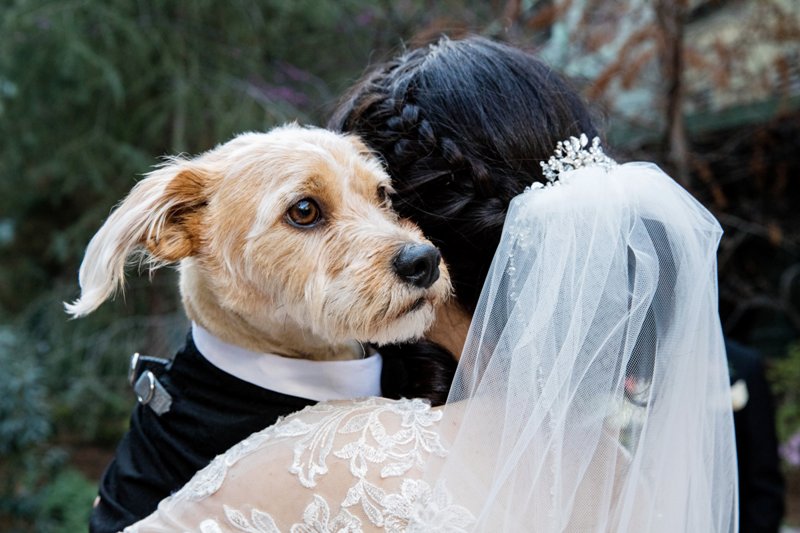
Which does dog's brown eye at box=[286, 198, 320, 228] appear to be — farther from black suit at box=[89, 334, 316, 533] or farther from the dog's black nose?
black suit at box=[89, 334, 316, 533]

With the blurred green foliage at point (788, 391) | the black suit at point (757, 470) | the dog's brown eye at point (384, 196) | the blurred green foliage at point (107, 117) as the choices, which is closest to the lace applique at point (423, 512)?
the dog's brown eye at point (384, 196)

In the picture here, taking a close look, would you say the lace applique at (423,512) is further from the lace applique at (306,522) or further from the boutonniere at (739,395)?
the boutonniere at (739,395)

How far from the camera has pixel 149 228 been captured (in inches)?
74.7

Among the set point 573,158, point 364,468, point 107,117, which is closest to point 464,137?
point 573,158

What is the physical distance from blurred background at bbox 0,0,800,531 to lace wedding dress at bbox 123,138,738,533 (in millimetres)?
3610

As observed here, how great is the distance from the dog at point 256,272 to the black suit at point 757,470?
9.38 feet

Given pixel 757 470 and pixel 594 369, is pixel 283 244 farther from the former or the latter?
pixel 757 470

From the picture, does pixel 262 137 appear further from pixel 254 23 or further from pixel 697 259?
pixel 254 23

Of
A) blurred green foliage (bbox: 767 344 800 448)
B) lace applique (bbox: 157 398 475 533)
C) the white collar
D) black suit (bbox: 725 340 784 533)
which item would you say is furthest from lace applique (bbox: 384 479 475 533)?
blurred green foliage (bbox: 767 344 800 448)

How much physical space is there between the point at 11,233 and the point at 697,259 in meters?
9.11

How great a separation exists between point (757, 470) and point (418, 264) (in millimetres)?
3107

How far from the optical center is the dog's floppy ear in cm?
176

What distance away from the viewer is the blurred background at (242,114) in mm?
5910

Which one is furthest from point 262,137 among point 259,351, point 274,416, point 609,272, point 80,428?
point 80,428
